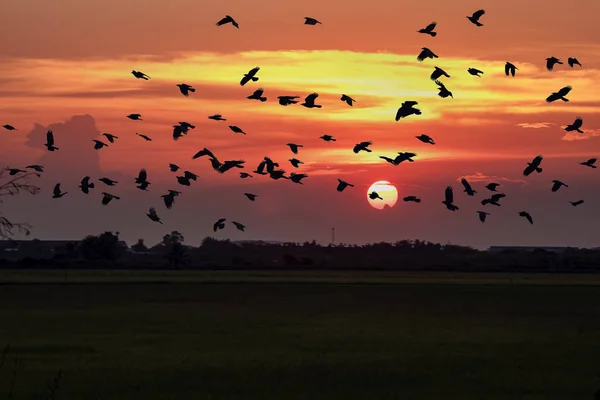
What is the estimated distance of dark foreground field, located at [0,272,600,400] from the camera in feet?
110

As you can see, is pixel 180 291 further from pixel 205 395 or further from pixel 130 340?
pixel 205 395

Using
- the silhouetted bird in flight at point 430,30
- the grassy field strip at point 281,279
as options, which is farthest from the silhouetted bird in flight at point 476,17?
the grassy field strip at point 281,279

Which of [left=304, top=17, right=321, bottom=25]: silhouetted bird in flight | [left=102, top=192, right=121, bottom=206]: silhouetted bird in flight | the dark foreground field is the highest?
[left=304, top=17, right=321, bottom=25]: silhouetted bird in flight

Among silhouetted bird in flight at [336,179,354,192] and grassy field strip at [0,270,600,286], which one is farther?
grassy field strip at [0,270,600,286]

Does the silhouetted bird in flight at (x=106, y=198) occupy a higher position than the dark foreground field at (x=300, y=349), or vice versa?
the silhouetted bird in flight at (x=106, y=198)

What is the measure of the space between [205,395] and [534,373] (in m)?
11.9

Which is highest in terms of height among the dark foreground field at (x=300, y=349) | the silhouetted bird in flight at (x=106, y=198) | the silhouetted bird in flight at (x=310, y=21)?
the silhouetted bird in flight at (x=310, y=21)

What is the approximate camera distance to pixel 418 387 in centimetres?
3431

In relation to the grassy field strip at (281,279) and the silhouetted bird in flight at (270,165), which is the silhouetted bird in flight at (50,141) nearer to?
the silhouetted bird in flight at (270,165)

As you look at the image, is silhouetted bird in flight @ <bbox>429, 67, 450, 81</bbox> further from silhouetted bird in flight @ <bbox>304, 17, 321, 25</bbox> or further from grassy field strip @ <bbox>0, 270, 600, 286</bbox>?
grassy field strip @ <bbox>0, 270, 600, 286</bbox>

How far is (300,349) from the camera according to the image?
4662cm

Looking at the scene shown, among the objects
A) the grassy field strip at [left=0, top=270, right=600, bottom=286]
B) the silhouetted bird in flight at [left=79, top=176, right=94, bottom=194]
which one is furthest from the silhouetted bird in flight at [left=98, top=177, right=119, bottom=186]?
the grassy field strip at [left=0, top=270, right=600, bottom=286]

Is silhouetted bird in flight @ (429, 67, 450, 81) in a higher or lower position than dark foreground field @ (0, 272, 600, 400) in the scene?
higher

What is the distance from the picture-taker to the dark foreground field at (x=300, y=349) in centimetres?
3366
